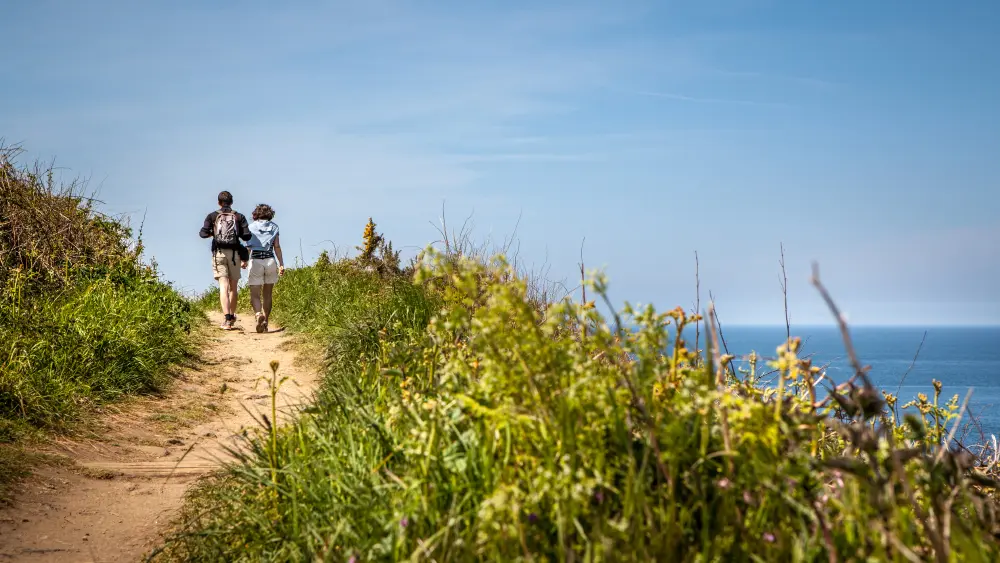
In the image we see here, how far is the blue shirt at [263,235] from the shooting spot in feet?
46.4

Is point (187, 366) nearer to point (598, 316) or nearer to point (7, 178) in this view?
point (7, 178)

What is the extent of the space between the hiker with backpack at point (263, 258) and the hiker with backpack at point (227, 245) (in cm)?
21

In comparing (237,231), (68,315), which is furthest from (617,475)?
(237,231)

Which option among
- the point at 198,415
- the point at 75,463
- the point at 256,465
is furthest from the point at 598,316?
the point at 198,415

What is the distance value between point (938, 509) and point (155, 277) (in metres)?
12.1

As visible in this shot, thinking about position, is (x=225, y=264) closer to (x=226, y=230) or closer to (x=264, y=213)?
(x=226, y=230)

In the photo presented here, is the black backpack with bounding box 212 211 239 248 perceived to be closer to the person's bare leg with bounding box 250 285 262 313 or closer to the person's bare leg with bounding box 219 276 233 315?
the person's bare leg with bounding box 219 276 233 315

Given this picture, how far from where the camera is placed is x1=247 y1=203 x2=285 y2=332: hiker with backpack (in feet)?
46.0

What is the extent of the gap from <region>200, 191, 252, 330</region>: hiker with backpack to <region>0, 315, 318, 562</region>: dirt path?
4283mm

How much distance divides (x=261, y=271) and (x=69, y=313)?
5364 mm

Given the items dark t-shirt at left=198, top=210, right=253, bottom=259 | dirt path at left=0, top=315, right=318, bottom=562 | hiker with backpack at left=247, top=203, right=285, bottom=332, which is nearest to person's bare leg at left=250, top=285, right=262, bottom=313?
hiker with backpack at left=247, top=203, right=285, bottom=332

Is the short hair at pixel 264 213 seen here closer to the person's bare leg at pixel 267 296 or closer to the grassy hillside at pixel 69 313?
the person's bare leg at pixel 267 296

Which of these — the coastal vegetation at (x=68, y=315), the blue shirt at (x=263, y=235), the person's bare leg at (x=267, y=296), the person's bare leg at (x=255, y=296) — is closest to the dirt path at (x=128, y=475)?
the coastal vegetation at (x=68, y=315)

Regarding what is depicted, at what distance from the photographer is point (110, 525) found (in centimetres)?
518
